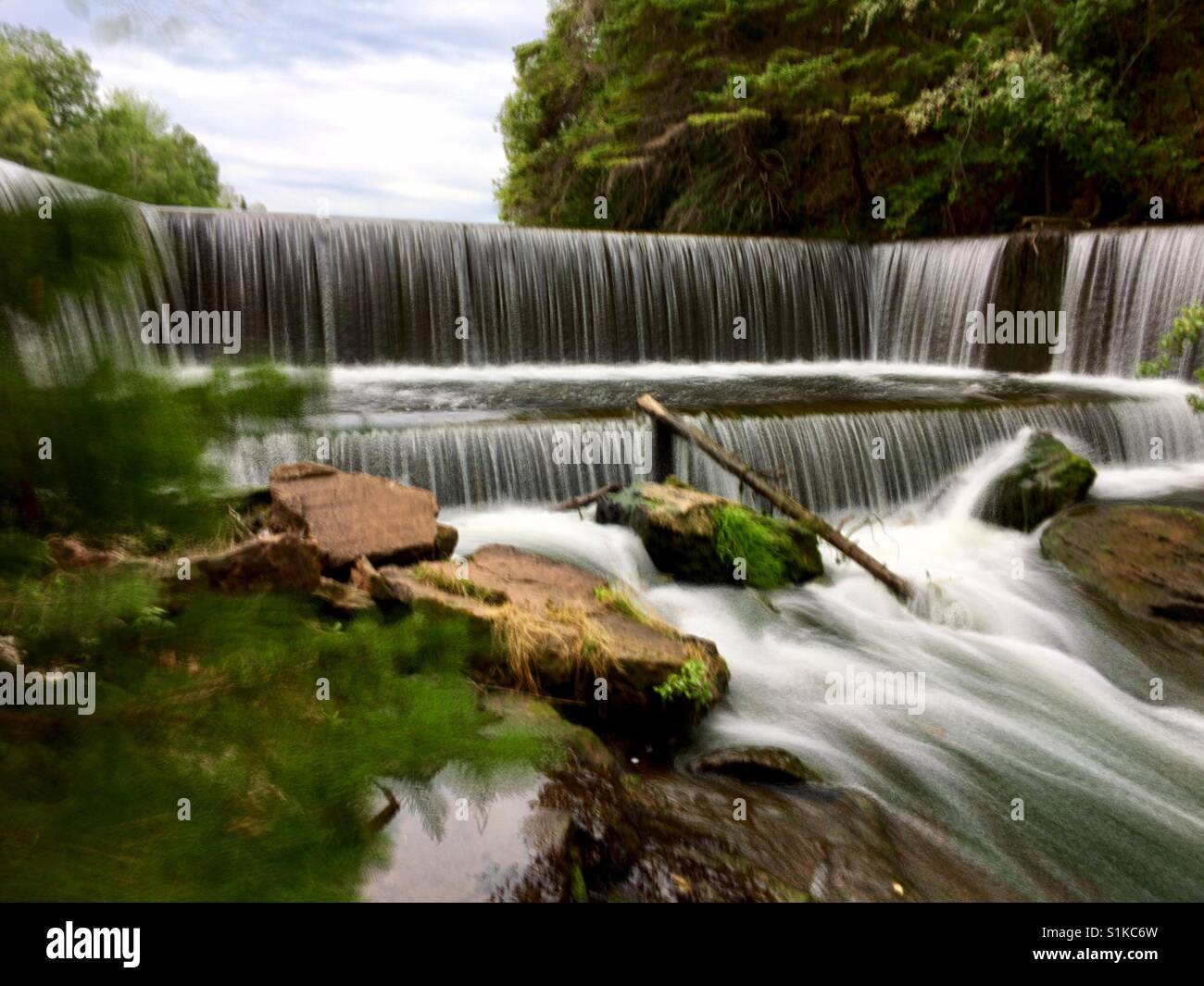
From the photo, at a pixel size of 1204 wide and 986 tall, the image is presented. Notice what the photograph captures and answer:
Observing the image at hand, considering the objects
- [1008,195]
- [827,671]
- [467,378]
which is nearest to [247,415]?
[827,671]

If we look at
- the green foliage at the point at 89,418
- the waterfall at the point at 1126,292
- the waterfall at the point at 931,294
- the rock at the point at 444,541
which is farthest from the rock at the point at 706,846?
the waterfall at the point at 931,294

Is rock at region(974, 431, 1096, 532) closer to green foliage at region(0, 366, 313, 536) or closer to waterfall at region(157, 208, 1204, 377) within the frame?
waterfall at region(157, 208, 1204, 377)

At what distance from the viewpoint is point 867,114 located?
52.7 ft

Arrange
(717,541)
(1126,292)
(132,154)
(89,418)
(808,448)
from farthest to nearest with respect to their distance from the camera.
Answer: (1126,292) < (808,448) < (717,541) < (89,418) < (132,154)

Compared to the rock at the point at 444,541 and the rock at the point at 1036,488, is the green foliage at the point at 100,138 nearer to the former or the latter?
the rock at the point at 444,541

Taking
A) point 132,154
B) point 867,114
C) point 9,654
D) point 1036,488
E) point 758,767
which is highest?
point 867,114

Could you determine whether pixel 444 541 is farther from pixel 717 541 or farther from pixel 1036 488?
pixel 1036 488

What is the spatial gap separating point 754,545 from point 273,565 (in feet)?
12.5

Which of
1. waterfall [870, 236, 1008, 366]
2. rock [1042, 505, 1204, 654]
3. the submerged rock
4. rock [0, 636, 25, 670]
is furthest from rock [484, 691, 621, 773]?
waterfall [870, 236, 1008, 366]

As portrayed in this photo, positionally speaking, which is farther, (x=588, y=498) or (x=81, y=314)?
(x=588, y=498)

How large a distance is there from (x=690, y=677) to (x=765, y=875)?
144cm

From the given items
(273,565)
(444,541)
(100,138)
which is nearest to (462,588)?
(444,541)

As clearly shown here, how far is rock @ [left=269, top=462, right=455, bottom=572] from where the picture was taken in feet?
15.8

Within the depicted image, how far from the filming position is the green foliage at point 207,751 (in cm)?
130
